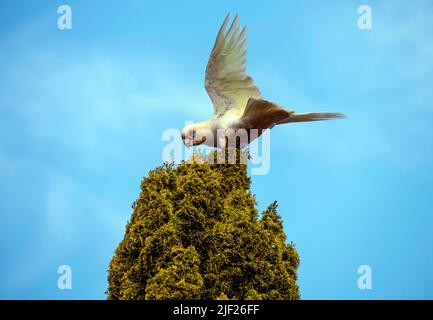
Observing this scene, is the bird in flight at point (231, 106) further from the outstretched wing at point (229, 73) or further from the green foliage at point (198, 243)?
the green foliage at point (198, 243)

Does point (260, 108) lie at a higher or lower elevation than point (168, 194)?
higher

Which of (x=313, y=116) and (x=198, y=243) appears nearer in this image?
(x=198, y=243)

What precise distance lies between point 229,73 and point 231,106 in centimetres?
66

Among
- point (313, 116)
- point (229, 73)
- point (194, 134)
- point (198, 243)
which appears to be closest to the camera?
point (198, 243)

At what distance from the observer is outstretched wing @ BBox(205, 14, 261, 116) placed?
1094cm

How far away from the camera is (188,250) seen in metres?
8.14

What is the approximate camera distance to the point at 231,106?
440 inches

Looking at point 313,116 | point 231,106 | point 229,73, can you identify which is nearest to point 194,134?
point 231,106

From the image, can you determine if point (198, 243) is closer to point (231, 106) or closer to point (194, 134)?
point (194, 134)
